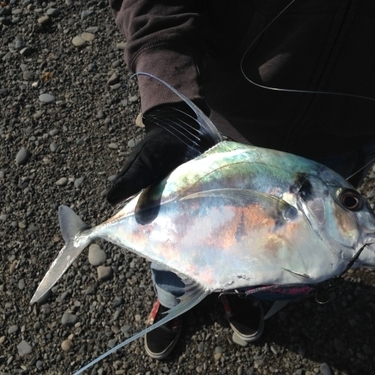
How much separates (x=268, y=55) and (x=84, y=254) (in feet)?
5.04

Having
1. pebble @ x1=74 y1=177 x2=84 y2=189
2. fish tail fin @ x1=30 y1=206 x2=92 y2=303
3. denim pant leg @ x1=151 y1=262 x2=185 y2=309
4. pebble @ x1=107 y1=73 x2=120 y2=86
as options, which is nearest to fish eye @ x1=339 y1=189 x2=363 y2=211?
fish tail fin @ x1=30 y1=206 x2=92 y2=303

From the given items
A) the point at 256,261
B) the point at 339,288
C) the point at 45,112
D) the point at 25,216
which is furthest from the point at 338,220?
the point at 45,112

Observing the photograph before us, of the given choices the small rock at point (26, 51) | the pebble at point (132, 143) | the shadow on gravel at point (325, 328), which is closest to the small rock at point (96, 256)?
the shadow on gravel at point (325, 328)

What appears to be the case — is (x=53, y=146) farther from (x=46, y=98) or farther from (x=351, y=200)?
(x=351, y=200)

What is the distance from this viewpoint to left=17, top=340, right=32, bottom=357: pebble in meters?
2.25

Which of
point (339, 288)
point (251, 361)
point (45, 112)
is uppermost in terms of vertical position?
point (45, 112)

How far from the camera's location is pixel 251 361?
2.13m

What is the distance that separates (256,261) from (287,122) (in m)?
0.63

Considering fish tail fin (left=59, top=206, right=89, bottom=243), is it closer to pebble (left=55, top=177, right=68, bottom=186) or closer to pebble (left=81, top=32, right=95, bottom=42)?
pebble (left=55, top=177, right=68, bottom=186)

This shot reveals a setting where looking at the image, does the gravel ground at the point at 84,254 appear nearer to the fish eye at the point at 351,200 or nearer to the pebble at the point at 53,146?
the pebble at the point at 53,146

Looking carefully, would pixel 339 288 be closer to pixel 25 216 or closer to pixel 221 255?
pixel 221 255

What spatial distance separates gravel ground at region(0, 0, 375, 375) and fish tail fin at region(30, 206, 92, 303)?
3.62 feet

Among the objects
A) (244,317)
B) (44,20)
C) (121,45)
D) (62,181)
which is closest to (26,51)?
(44,20)

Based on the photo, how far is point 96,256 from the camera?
8.00 feet
